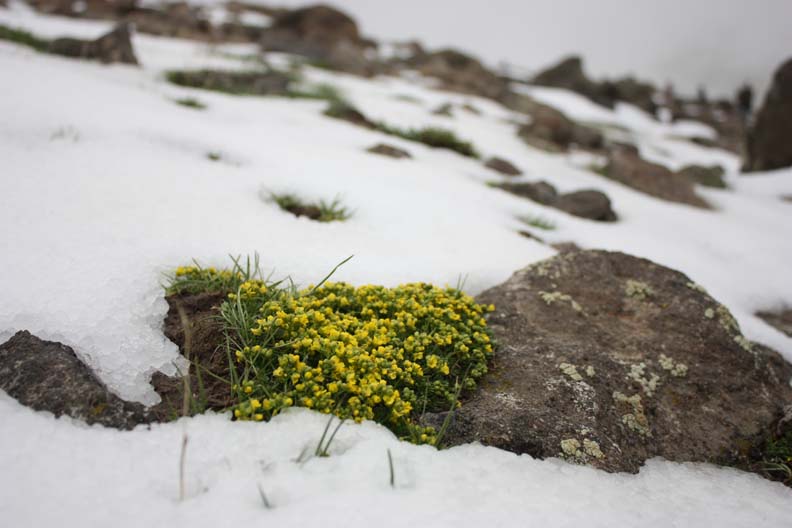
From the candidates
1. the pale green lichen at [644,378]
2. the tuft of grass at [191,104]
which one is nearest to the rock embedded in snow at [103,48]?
the tuft of grass at [191,104]

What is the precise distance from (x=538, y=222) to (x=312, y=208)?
3127 millimetres

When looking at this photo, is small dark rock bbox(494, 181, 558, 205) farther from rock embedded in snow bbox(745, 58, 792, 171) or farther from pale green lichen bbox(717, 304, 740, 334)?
rock embedded in snow bbox(745, 58, 792, 171)

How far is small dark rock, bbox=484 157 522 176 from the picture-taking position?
9172 mm

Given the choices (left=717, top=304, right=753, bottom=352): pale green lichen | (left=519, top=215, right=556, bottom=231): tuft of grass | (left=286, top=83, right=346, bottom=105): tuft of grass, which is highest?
(left=286, top=83, right=346, bottom=105): tuft of grass

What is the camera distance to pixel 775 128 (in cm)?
1323

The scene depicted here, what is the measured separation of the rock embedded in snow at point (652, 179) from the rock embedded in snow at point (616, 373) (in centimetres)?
646

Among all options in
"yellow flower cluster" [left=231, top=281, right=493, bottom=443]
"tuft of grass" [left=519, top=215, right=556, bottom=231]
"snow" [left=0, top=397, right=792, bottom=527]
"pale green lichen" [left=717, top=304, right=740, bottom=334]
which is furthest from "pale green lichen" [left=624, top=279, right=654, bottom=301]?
"tuft of grass" [left=519, top=215, right=556, bottom=231]

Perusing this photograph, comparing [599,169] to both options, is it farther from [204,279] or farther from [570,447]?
[204,279]

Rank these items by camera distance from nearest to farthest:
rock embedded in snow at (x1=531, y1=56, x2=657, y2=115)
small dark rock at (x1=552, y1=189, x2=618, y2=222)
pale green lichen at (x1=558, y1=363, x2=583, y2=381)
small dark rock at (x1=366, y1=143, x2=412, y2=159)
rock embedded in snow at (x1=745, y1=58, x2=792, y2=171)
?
pale green lichen at (x1=558, y1=363, x2=583, y2=381), small dark rock at (x1=552, y1=189, x2=618, y2=222), small dark rock at (x1=366, y1=143, x2=412, y2=159), rock embedded in snow at (x1=745, y1=58, x2=792, y2=171), rock embedded in snow at (x1=531, y1=56, x2=657, y2=115)

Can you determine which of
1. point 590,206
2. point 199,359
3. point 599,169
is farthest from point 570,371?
point 599,169

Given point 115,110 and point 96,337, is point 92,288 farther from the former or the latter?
point 115,110

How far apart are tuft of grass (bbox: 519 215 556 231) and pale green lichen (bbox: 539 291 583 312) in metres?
2.64

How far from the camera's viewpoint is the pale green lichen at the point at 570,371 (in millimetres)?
3041

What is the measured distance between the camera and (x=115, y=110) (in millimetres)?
5969
